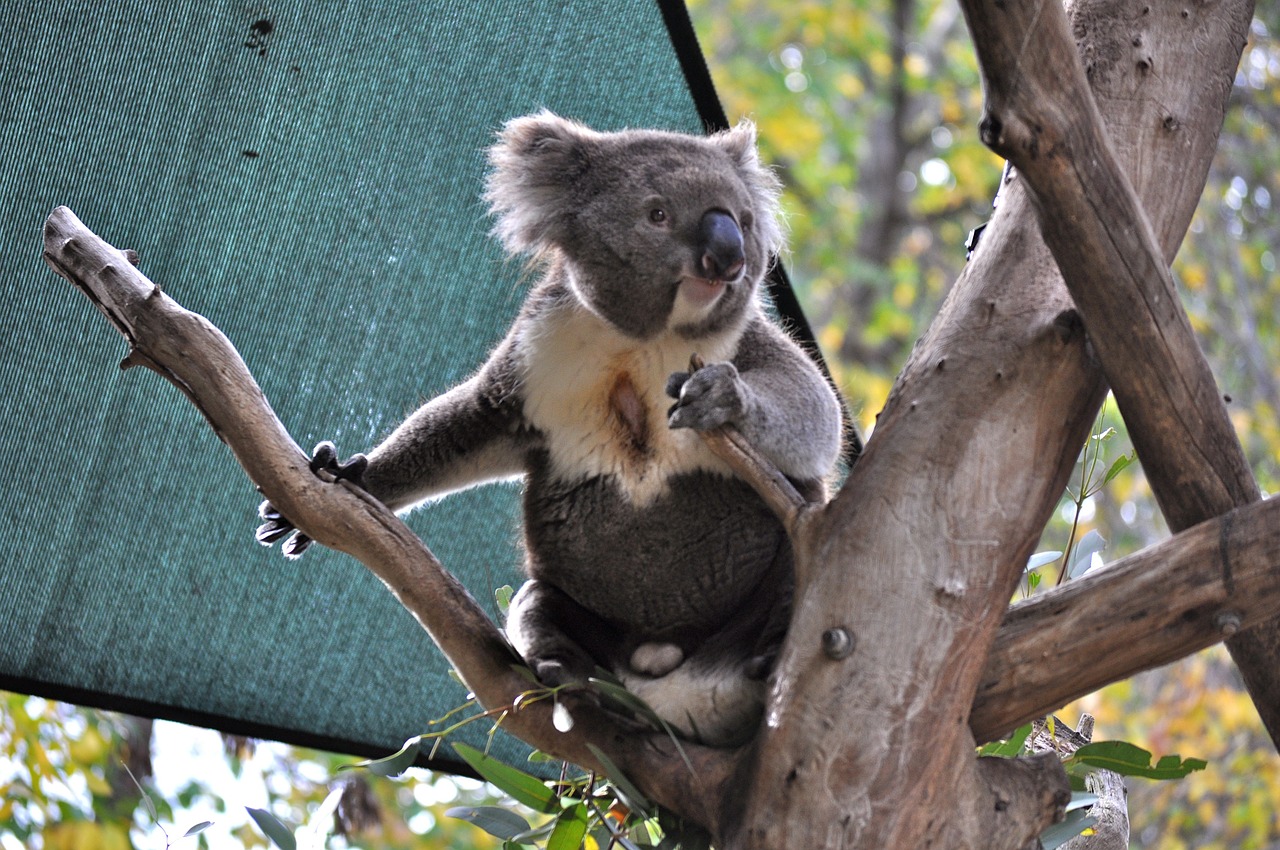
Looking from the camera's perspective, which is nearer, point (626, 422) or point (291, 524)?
point (291, 524)

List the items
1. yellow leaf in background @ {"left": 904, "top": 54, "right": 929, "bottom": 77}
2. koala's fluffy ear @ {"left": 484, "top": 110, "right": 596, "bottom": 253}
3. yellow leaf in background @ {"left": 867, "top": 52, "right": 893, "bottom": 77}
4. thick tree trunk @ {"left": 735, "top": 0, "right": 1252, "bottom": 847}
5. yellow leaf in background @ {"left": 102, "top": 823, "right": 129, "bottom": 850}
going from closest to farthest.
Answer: thick tree trunk @ {"left": 735, "top": 0, "right": 1252, "bottom": 847}, koala's fluffy ear @ {"left": 484, "top": 110, "right": 596, "bottom": 253}, yellow leaf in background @ {"left": 102, "top": 823, "right": 129, "bottom": 850}, yellow leaf in background @ {"left": 904, "top": 54, "right": 929, "bottom": 77}, yellow leaf in background @ {"left": 867, "top": 52, "right": 893, "bottom": 77}

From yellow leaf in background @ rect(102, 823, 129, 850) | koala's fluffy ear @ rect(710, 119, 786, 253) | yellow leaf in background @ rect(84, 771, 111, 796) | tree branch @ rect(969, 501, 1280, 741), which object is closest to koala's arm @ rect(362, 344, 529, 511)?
koala's fluffy ear @ rect(710, 119, 786, 253)

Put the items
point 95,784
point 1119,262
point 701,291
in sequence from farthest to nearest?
1. point 95,784
2. point 701,291
3. point 1119,262

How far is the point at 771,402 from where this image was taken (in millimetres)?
2156

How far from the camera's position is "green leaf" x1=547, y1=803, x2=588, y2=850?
6.59ft

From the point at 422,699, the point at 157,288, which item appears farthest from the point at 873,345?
the point at 157,288

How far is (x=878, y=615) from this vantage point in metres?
1.71

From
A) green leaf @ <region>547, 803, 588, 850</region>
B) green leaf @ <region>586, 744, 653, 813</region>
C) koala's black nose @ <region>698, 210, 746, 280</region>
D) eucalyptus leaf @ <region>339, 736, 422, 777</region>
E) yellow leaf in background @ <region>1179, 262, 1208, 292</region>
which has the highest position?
yellow leaf in background @ <region>1179, 262, 1208, 292</region>

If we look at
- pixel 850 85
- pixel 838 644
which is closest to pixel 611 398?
pixel 838 644

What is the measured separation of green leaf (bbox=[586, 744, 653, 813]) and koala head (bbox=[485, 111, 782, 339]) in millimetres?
767

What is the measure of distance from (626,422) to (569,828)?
0.72 m

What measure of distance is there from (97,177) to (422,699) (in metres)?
1.28

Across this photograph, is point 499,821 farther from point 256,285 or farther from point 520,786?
point 256,285

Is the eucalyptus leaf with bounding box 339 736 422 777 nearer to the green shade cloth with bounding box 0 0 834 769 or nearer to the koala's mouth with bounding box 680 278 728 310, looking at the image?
the green shade cloth with bounding box 0 0 834 769
